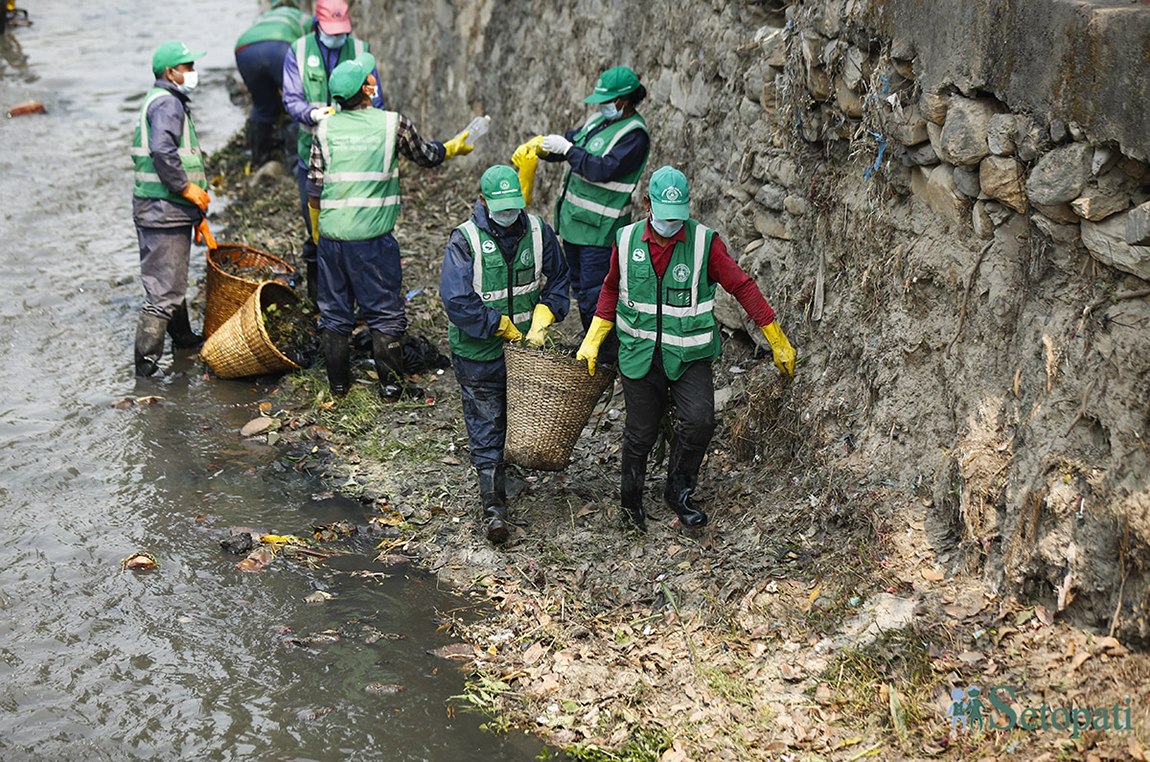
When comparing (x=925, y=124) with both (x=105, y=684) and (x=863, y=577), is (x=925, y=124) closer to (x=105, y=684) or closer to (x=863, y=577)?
(x=863, y=577)

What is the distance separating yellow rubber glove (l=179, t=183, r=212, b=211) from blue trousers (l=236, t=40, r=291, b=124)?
11.9ft

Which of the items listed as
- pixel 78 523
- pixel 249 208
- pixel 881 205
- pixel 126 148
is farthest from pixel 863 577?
pixel 126 148

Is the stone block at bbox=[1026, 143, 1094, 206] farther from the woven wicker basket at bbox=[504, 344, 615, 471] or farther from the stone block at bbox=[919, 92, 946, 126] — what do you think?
the woven wicker basket at bbox=[504, 344, 615, 471]

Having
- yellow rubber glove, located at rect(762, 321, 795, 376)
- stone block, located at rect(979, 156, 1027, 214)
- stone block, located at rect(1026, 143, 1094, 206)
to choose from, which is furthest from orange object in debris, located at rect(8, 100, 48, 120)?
stone block, located at rect(1026, 143, 1094, 206)

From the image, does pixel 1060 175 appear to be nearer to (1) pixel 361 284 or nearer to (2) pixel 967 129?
(2) pixel 967 129

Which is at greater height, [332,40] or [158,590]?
[332,40]

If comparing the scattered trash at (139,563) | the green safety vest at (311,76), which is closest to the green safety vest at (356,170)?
the green safety vest at (311,76)

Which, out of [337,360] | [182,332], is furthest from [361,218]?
[182,332]

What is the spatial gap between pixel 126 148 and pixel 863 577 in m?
10.6

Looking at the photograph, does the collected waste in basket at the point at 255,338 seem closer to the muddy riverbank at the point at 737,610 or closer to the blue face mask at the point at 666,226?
the muddy riverbank at the point at 737,610

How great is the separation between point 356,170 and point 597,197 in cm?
153

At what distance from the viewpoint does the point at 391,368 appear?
682 centimetres

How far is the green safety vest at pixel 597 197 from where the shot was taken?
6.12m

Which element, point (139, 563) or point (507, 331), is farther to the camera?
point (507, 331)
